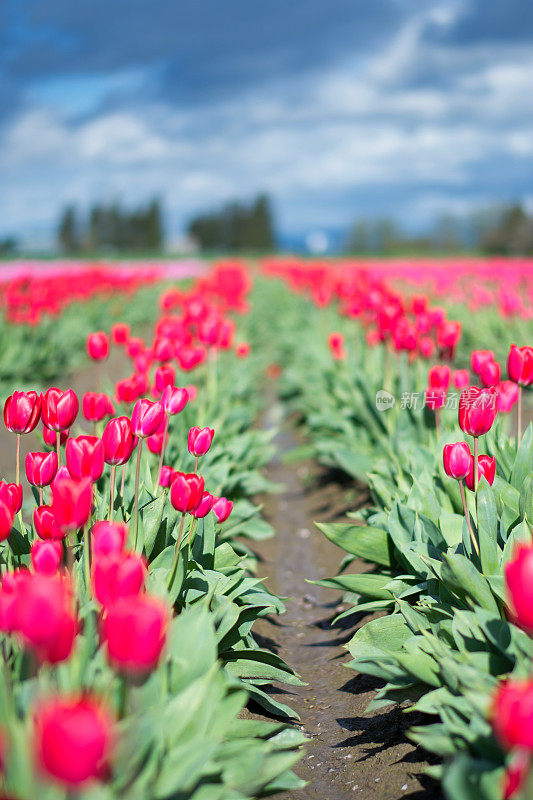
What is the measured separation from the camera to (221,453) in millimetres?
4367

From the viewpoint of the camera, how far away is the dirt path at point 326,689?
249cm

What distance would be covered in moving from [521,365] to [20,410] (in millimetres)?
1956

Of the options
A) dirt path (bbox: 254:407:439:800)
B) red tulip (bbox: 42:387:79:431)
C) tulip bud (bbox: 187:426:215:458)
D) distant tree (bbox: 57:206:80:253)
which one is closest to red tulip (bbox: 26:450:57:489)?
red tulip (bbox: 42:387:79:431)

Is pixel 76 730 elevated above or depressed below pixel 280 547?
above

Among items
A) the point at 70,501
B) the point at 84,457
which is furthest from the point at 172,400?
the point at 70,501

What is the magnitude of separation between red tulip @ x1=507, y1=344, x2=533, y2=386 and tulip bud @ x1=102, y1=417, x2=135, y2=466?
5.28ft

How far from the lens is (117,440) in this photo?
234cm

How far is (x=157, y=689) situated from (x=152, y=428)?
0.92 m

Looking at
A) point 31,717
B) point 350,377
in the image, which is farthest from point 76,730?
point 350,377

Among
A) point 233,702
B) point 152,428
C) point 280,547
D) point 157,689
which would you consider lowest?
point 280,547

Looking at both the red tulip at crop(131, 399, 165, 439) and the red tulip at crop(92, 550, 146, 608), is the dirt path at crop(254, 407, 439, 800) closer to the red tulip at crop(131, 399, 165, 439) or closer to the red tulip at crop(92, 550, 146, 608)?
the red tulip at crop(131, 399, 165, 439)

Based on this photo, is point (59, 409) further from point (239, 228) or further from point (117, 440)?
point (239, 228)

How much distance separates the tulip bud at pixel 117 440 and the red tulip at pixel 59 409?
187 mm

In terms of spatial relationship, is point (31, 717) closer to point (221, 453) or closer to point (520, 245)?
point (221, 453)
